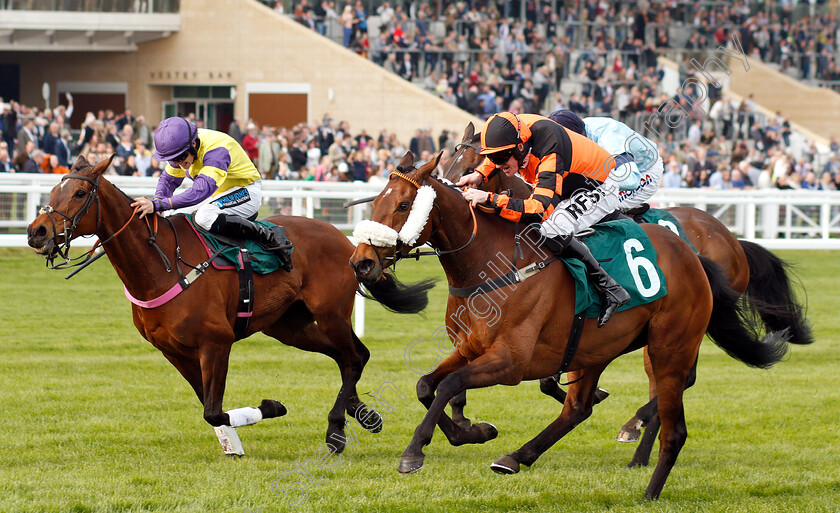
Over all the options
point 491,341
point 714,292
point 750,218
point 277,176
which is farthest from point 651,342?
point 277,176

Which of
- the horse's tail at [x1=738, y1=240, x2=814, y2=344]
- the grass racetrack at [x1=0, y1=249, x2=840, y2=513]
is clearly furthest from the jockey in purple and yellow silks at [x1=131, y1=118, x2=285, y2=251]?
the horse's tail at [x1=738, y1=240, x2=814, y2=344]

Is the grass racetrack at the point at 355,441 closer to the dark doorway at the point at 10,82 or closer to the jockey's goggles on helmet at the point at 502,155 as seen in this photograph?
the jockey's goggles on helmet at the point at 502,155

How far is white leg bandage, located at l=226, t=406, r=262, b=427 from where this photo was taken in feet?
19.7

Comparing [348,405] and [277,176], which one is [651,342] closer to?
[348,405]

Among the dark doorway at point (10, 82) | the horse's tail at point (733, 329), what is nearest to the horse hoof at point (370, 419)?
the horse's tail at point (733, 329)

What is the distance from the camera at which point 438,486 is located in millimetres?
5391

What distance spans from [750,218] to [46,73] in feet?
58.5

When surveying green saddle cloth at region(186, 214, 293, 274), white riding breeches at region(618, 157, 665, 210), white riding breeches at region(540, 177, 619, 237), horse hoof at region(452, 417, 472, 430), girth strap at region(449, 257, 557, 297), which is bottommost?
horse hoof at region(452, 417, 472, 430)

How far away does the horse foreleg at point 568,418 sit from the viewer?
5613 mm

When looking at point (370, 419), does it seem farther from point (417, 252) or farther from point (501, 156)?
point (501, 156)

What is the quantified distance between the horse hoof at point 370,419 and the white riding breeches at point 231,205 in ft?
4.51

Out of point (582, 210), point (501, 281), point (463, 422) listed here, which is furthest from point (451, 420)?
point (582, 210)

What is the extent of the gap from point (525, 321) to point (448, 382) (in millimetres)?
539

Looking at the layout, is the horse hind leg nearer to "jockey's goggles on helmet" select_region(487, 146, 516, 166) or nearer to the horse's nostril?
"jockey's goggles on helmet" select_region(487, 146, 516, 166)
